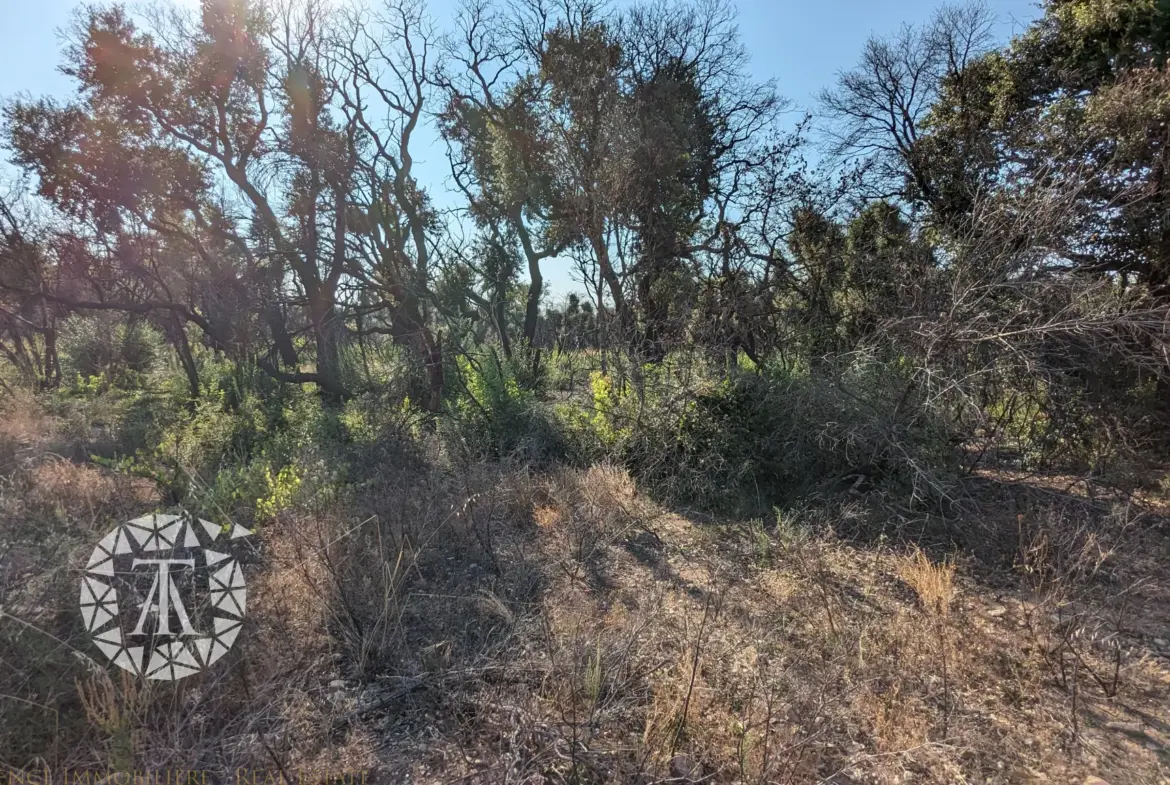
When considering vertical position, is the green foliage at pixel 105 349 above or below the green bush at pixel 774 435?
above

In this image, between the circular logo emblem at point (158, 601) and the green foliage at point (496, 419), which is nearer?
the circular logo emblem at point (158, 601)

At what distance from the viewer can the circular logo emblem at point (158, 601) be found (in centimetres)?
260

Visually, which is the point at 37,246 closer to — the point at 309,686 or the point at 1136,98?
the point at 309,686

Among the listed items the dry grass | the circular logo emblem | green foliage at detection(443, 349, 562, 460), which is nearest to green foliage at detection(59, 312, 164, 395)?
green foliage at detection(443, 349, 562, 460)

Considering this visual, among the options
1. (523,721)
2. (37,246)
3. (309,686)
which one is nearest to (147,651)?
(309,686)

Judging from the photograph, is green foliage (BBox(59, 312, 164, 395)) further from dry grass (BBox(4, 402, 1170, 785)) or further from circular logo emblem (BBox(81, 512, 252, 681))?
circular logo emblem (BBox(81, 512, 252, 681))

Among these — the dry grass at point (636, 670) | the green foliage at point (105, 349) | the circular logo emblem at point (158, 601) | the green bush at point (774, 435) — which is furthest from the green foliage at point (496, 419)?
the green foliage at point (105, 349)

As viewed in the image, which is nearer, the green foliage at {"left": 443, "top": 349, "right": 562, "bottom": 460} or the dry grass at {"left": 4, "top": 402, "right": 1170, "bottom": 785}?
the dry grass at {"left": 4, "top": 402, "right": 1170, "bottom": 785}

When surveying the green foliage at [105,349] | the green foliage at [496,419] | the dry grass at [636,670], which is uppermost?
the green foliage at [105,349]

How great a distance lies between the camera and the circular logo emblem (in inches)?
102

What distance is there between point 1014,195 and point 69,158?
46.1 ft

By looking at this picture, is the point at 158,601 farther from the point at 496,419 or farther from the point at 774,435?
the point at 774,435

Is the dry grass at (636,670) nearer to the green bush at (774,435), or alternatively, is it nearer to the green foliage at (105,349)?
the green bush at (774,435)

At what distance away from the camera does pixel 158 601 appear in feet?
9.48
